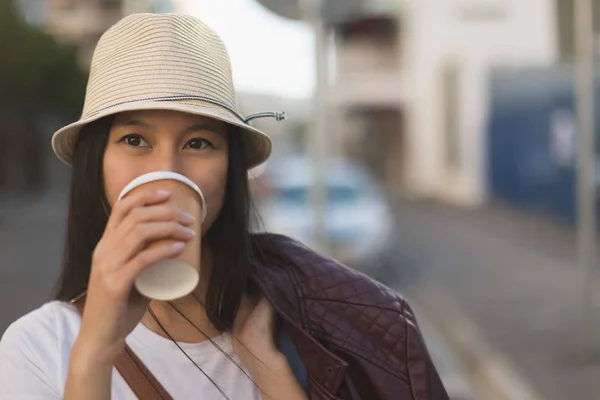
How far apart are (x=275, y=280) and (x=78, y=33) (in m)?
49.6

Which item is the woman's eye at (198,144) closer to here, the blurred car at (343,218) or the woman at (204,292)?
the woman at (204,292)

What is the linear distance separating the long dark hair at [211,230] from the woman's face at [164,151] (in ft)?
0.22

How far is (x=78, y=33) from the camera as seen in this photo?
Result: 48156 mm

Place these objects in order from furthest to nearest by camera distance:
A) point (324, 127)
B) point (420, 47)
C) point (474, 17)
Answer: point (420, 47) < point (474, 17) < point (324, 127)

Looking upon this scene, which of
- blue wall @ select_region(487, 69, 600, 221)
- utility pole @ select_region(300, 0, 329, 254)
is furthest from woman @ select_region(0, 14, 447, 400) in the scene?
blue wall @ select_region(487, 69, 600, 221)

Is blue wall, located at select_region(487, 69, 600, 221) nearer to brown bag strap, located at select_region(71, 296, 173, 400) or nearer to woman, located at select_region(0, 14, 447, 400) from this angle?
woman, located at select_region(0, 14, 447, 400)

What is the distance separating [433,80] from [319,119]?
78.1 ft

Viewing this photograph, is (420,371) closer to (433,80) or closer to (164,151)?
(164,151)

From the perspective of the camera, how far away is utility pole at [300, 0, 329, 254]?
17.6ft

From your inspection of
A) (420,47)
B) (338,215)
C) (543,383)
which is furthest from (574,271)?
(420,47)

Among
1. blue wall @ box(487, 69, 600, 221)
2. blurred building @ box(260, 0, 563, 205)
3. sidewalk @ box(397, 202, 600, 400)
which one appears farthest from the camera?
blurred building @ box(260, 0, 563, 205)

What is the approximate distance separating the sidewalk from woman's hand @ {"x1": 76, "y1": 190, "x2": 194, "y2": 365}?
4948 millimetres

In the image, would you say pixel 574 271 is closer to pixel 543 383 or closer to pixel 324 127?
pixel 543 383

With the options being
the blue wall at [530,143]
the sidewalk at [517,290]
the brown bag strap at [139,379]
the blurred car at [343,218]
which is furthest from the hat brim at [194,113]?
the blue wall at [530,143]
